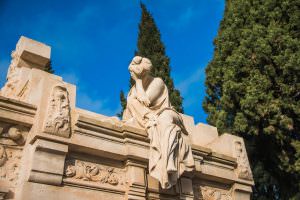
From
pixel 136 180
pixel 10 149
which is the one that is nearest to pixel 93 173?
pixel 136 180

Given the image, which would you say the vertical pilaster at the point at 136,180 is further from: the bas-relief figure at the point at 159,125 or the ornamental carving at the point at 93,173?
the bas-relief figure at the point at 159,125

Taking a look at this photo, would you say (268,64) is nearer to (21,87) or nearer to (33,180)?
(21,87)

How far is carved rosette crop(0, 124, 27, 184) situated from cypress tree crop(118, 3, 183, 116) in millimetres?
10355

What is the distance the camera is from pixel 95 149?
541 cm

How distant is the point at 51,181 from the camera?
4789 millimetres

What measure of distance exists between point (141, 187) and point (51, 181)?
148 centimetres

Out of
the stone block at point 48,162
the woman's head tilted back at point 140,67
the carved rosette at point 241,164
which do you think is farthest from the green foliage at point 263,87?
the stone block at point 48,162

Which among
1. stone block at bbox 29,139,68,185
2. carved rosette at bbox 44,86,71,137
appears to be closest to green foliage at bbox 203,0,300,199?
carved rosette at bbox 44,86,71,137

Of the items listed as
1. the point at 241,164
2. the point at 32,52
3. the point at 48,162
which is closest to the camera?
the point at 48,162

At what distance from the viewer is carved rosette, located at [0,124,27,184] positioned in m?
4.82

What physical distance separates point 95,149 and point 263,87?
7984mm

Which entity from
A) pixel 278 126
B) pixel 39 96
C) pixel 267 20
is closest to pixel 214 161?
pixel 39 96

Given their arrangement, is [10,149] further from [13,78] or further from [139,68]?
[139,68]

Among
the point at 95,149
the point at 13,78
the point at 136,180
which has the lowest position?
the point at 136,180
